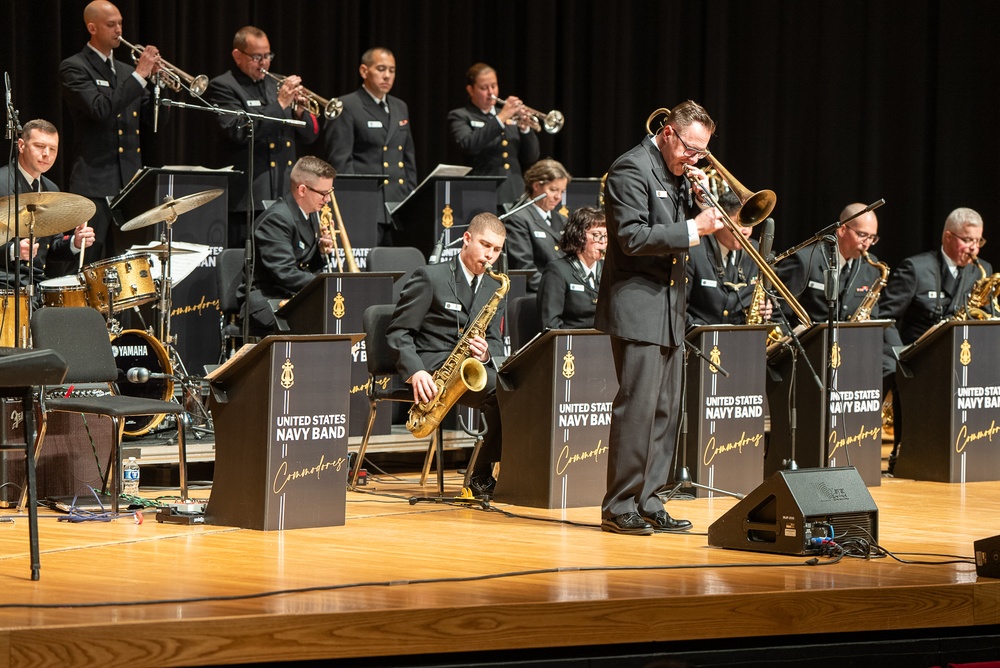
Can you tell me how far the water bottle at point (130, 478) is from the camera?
6168 mm

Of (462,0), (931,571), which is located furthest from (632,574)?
(462,0)

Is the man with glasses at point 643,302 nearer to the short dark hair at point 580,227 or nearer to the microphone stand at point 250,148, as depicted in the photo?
the short dark hair at point 580,227

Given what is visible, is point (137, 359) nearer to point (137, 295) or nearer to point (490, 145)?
point (137, 295)

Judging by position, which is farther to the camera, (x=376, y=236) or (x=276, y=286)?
(x=376, y=236)

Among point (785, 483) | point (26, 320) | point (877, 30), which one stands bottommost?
point (785, 483)

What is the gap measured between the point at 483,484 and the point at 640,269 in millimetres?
1724

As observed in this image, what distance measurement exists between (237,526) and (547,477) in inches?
53.7

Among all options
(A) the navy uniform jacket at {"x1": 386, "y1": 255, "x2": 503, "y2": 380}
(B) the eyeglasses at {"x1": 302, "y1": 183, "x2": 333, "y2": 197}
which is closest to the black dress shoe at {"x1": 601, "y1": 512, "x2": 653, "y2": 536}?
(A) the navy uniform jacket at {"x1": 386, "y1": 255, "x2": 503, "y2": 380}

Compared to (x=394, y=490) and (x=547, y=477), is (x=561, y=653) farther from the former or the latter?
(x=394, y=490)

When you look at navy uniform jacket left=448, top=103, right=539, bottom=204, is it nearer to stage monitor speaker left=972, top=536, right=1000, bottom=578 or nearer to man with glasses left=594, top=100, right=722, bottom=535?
man with glasses left=594, top=100, right=722, bottom=535

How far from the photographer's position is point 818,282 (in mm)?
7945

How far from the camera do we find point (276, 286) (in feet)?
24.0

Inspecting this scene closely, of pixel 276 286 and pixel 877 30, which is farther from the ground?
pixel 877 30

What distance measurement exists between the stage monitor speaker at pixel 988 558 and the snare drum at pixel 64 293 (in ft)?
13.9
